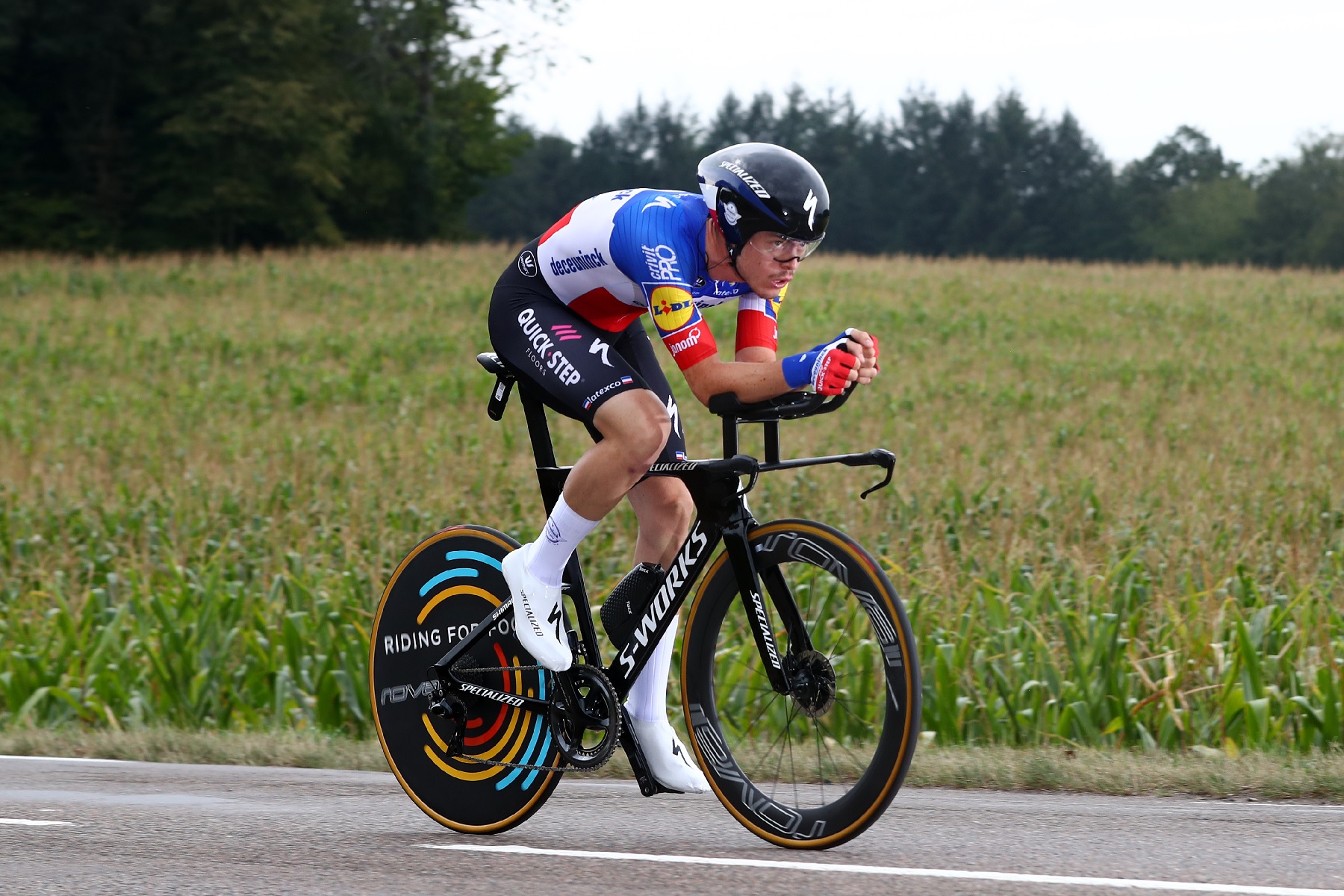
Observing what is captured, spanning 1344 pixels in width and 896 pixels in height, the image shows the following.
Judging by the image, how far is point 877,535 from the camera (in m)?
10.1

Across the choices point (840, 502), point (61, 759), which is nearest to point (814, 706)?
point (61, 759)

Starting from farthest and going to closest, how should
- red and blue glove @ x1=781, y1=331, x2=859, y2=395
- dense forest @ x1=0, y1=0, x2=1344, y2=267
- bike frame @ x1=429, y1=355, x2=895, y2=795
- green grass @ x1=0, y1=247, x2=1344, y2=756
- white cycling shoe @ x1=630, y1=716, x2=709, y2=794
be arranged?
1. dense forest @ x1=0, y1=0, x2=1344, y2=267
2. green grass @ x1=0, y1=247, x2=1344, y2=756
3. white cycling shoe @ x1=630, y1=716, x2=709, y2=794
4. bike frame @ x1=429, y1=355, x2=895, y2=795
5. red and blue glove @ x1=781, y1=331, x2=859, y2=395

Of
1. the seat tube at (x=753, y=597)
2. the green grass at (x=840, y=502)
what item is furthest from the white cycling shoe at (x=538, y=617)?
the green grass at (x=840, y=502)

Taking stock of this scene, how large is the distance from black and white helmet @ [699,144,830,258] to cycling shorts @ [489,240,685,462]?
0.53 metres

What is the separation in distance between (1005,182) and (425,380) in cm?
8463

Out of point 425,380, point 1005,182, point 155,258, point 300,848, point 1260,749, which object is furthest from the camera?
point 1005,182

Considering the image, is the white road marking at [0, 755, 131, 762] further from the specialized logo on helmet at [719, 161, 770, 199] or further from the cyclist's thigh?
the specialized logo on helmet at [719, 161, 770, 199]

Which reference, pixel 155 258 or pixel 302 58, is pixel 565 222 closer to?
pixel 155 258

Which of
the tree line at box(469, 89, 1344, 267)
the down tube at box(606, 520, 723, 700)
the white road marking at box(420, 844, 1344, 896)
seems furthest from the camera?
the tree line at box(469, 89, 1344, 267)

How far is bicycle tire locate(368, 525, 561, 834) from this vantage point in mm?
4395

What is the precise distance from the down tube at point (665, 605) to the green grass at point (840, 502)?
8.07 feet

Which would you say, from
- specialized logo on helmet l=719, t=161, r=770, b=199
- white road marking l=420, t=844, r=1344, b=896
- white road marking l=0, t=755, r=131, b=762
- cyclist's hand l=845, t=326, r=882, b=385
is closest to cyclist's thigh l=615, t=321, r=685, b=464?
specialized logo on helmet l=719, t=161, r=770, b=199

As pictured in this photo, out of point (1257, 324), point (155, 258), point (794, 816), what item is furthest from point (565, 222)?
point (155, 258)

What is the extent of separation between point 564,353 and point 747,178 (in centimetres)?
78
